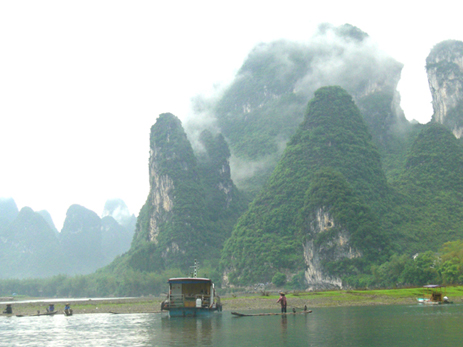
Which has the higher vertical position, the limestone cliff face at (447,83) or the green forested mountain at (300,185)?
the limestone cliff face at (447,83)

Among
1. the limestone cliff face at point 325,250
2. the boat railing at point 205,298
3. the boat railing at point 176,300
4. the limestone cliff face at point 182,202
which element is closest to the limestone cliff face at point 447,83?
the limestone cliff face at point 325,250

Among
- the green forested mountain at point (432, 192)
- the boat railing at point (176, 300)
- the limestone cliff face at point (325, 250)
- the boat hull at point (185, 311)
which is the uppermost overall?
the green forested mountain at point (432, 192)

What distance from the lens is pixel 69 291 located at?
16112cm

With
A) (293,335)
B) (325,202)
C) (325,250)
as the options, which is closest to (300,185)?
(325,202)

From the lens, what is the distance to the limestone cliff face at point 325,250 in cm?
9969

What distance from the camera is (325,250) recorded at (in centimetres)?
10238

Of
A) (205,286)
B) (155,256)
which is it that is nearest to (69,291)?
(155,256)

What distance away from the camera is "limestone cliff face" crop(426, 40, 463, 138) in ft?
487

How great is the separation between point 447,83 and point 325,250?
76979 mm

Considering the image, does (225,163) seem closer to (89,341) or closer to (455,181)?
(455,181)

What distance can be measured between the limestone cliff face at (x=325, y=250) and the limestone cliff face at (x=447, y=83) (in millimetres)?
62804

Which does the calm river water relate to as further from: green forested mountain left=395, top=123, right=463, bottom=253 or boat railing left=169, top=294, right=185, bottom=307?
green forested mountain left=395, top=123, right=463, bottom=253

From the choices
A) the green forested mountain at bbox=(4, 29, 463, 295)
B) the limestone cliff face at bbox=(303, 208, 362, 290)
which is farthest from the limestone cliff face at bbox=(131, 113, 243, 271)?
the limestone cliff face at bbox=(303, 208, 362, 290)

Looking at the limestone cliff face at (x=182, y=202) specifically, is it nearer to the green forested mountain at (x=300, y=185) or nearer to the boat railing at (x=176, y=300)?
the green forested mountain at (x=300, y=185)
